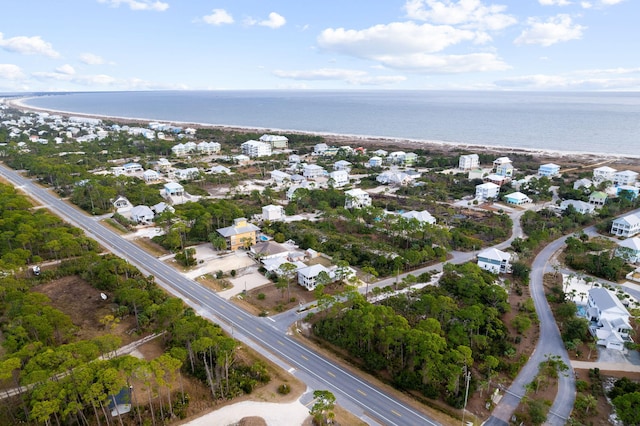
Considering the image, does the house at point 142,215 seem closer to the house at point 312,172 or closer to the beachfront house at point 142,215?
the beachfront house at point 142,215

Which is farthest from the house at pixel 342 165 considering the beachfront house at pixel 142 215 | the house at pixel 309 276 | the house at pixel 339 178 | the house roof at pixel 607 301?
the house roof at pixel 607 301

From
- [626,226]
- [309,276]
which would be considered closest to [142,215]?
[309,276]

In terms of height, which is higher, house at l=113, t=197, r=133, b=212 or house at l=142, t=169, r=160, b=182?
house at l=142, t=169, r=160, b=182

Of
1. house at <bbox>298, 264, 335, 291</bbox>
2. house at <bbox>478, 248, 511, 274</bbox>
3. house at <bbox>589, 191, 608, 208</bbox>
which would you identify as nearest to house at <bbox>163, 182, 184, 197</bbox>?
house at <bbox>298, 264, 335, 291</bbox>

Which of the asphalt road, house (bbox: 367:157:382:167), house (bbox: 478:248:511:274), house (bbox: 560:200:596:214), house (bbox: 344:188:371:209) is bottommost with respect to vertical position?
the asphalt road

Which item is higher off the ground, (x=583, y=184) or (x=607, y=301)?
(x=583, y=184)

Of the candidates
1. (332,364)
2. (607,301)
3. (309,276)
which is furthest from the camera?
(309,276)

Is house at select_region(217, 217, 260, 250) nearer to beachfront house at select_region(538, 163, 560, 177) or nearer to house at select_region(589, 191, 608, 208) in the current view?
house at select_region(589, 191, 608, 208)

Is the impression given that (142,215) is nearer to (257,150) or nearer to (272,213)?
(272,213)
